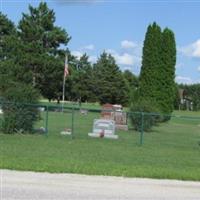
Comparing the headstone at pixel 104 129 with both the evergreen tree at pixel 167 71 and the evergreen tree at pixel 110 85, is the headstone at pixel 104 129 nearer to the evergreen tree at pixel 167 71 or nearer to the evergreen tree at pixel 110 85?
the evergreen tree at pixel 167 71

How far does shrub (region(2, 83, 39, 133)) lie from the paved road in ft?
40.7

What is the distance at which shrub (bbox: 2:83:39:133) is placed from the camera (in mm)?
24906

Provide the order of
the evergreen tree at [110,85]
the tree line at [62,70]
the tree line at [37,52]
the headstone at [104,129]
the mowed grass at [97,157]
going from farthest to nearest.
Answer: the evergreen tree at [110,85], the tree line at [37,52], the tree line at [62,70], the headstone at [104,129], the mowed grass at [97,157]

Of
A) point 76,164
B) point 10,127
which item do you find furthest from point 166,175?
point 10,127

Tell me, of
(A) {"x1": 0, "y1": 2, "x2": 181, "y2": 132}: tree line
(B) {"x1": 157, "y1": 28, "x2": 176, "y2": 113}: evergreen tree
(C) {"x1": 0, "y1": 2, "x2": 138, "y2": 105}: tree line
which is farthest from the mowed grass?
(C) {"x1": 0, "y1": 2, "x2": 138, "y2": 105}: tree line

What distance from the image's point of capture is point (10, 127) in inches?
992

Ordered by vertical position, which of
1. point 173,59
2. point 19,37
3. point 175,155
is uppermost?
point 19,37

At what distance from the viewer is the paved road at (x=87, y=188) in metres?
9.85

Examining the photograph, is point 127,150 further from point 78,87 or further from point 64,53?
point 78,87

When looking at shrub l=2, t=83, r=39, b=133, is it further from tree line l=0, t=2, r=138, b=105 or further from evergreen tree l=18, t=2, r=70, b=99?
evergreen tree l=18, t=2, r=70, b=99

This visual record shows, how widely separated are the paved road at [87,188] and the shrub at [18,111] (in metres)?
12.4

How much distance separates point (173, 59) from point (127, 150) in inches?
883

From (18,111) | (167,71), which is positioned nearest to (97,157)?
(18,111)

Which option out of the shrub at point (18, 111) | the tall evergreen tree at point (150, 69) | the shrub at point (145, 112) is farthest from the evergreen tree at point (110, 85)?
the shrub at point (18, 111)
